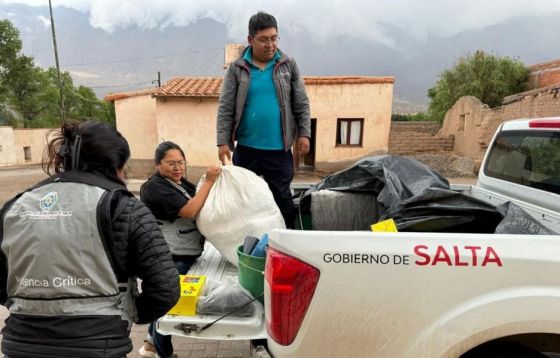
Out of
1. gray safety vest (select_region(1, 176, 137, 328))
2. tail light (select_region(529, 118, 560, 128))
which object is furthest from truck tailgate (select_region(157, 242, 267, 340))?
tail light (select_region(529, 118, 560, 128))

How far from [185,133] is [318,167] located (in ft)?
16.5

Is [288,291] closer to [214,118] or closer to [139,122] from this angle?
[214,118]

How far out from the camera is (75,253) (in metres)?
1.27

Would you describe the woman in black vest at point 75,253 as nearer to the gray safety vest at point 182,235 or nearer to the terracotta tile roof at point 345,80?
the gray safety vest at point 182,235

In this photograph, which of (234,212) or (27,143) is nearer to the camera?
(234,212)

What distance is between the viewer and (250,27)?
9.49 ft

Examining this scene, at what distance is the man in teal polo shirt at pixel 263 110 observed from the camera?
2.87 m

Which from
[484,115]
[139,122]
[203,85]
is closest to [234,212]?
[203,85]

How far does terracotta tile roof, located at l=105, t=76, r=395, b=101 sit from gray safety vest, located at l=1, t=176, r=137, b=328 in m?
11.9

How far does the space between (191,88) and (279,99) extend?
11.2m

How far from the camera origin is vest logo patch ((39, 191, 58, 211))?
1.29 metres

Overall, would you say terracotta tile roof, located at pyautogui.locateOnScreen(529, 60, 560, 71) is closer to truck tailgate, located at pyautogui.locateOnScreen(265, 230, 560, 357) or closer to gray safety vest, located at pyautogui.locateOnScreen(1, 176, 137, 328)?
truck tailgate, located at pyautogui.locateOnScreen(265, 230, 560, 357)

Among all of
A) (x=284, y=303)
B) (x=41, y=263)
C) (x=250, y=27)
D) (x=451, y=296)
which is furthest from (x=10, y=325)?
(x=250, y=27)

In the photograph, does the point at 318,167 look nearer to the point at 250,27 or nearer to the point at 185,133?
the point at 185,133
